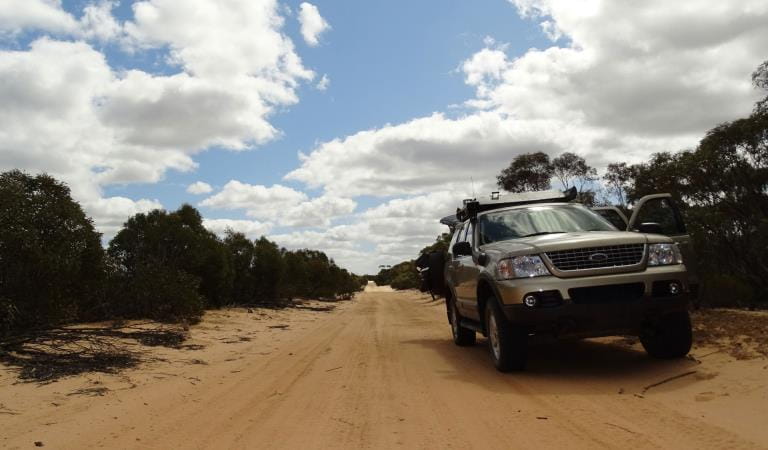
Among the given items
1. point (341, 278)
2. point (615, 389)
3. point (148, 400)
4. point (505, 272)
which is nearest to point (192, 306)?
point (148, 400)

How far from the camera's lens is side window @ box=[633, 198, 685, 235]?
7.82 metres

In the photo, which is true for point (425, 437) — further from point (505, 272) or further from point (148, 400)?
point (148, 400)

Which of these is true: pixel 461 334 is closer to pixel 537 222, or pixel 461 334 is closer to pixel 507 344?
pixel 537 222

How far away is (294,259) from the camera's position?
41.5 m

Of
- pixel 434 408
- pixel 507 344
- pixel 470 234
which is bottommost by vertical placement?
pixel 434 408

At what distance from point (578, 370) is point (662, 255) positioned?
1.60 m

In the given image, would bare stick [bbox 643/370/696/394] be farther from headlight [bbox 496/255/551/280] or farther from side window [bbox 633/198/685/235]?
side window [bbox 633/198/685/235]

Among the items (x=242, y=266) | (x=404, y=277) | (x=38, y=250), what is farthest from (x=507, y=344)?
(x=404, y=277)

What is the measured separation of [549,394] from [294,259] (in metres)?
37.0

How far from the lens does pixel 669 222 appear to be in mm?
8344

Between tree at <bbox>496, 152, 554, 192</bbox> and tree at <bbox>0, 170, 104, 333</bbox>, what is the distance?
91.9 ft

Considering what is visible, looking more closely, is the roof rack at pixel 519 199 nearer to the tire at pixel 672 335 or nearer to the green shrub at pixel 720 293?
the tire at pixel 672 335

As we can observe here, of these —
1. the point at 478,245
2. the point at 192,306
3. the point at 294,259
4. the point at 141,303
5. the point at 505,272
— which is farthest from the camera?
the point at 294,259

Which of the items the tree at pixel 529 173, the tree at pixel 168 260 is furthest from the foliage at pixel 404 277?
the tree at pixel 168 260
